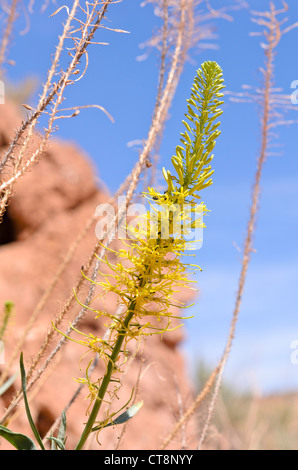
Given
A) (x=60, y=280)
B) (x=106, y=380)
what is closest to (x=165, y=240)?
(x=106, y=380)

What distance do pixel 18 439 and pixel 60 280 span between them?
386 centimetres

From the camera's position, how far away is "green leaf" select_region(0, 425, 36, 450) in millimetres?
898

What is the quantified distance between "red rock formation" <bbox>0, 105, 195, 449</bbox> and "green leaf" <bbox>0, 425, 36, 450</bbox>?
118 inches

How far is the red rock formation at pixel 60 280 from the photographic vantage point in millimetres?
4098

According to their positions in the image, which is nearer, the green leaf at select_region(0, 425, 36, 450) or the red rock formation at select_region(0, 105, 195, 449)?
the green leaf at select_region(0, 425, 36, 450)

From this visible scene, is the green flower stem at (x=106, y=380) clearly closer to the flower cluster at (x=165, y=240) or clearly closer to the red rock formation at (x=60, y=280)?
the flower cluster at (x=165, y=240)

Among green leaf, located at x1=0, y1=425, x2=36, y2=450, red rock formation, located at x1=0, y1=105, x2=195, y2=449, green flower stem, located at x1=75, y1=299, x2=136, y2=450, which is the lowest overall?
green leaf, located at x1=0, y1=425, x2=36, y2=450

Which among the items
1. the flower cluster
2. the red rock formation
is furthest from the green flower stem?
the red rock formation

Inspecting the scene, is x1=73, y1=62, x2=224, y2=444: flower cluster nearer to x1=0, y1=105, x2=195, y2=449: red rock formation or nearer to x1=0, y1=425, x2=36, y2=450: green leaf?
x1=0, y1=425, x2=36, y2=450: green leaf

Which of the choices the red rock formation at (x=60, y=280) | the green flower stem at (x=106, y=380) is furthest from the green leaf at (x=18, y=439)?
the red rock formation at (x=60, y=280)

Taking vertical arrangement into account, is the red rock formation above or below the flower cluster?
above

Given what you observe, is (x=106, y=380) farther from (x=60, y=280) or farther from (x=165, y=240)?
(x=60, y=280)
